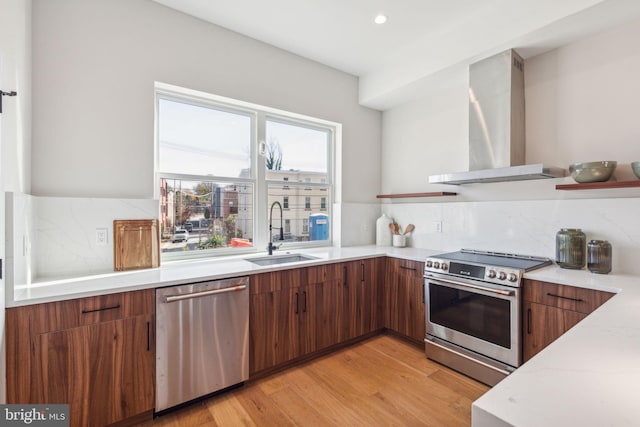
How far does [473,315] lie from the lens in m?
2.29

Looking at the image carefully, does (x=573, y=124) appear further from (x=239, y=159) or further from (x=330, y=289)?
(x=239, y=159)

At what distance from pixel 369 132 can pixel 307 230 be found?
1.47m

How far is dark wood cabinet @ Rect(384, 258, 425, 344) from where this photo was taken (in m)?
2.71

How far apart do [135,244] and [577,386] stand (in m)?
2.46

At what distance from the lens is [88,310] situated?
5.37 ft

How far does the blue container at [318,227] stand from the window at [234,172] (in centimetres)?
1

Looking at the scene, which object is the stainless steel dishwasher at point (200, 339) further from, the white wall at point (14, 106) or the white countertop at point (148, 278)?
the white wall at point (14, 106)

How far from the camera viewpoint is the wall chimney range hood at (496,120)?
244cm

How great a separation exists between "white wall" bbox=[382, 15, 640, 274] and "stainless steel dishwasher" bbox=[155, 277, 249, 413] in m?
2.14

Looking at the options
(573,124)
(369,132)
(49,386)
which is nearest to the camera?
(49,386)

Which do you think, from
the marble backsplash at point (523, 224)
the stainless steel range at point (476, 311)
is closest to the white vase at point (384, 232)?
the marble backsplash at point (523, 224)

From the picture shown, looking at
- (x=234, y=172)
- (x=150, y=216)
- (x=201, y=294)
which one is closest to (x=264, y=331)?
(x=201, y=294)

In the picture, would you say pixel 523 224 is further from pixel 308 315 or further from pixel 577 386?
pixel 577 386

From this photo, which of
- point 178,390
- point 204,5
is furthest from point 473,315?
point 204,5
